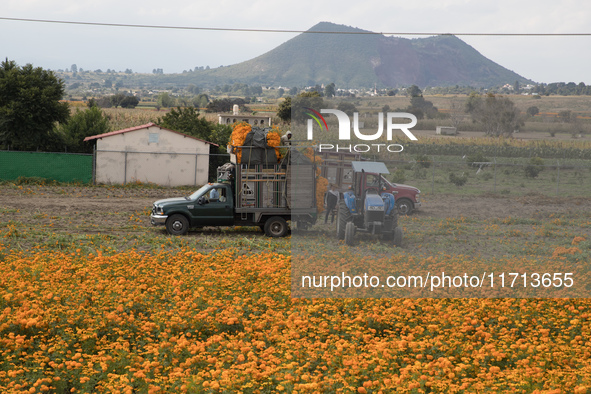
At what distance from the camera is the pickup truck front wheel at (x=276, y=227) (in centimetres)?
1930

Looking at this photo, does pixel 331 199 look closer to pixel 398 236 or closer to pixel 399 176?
pixel 399 176

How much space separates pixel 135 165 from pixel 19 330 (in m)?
25.4

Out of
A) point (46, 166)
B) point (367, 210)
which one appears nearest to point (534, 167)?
point (367, 210)

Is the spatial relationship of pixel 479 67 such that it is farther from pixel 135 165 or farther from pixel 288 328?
pixel 135 165

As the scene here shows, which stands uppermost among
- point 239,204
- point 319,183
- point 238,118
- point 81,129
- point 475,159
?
point 238,118

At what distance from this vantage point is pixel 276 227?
1938 cm

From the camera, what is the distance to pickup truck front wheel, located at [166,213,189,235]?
1911 cm

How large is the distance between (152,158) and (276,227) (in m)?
16.1

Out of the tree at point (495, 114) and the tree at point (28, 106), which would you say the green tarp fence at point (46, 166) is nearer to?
the tree at point (28, 106)

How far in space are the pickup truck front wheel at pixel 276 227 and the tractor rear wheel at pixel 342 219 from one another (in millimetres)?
8260

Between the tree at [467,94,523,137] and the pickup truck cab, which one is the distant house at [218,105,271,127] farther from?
the tree at [467,94,523,137]

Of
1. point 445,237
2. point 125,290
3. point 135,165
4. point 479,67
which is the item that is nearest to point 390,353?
point 445,237

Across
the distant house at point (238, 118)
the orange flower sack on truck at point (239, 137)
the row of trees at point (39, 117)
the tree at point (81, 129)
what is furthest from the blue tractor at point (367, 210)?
the distant house at point (238, 118)

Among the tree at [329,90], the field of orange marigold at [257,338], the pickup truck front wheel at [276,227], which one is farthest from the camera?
the pickup truck front wheel at [276,227]
